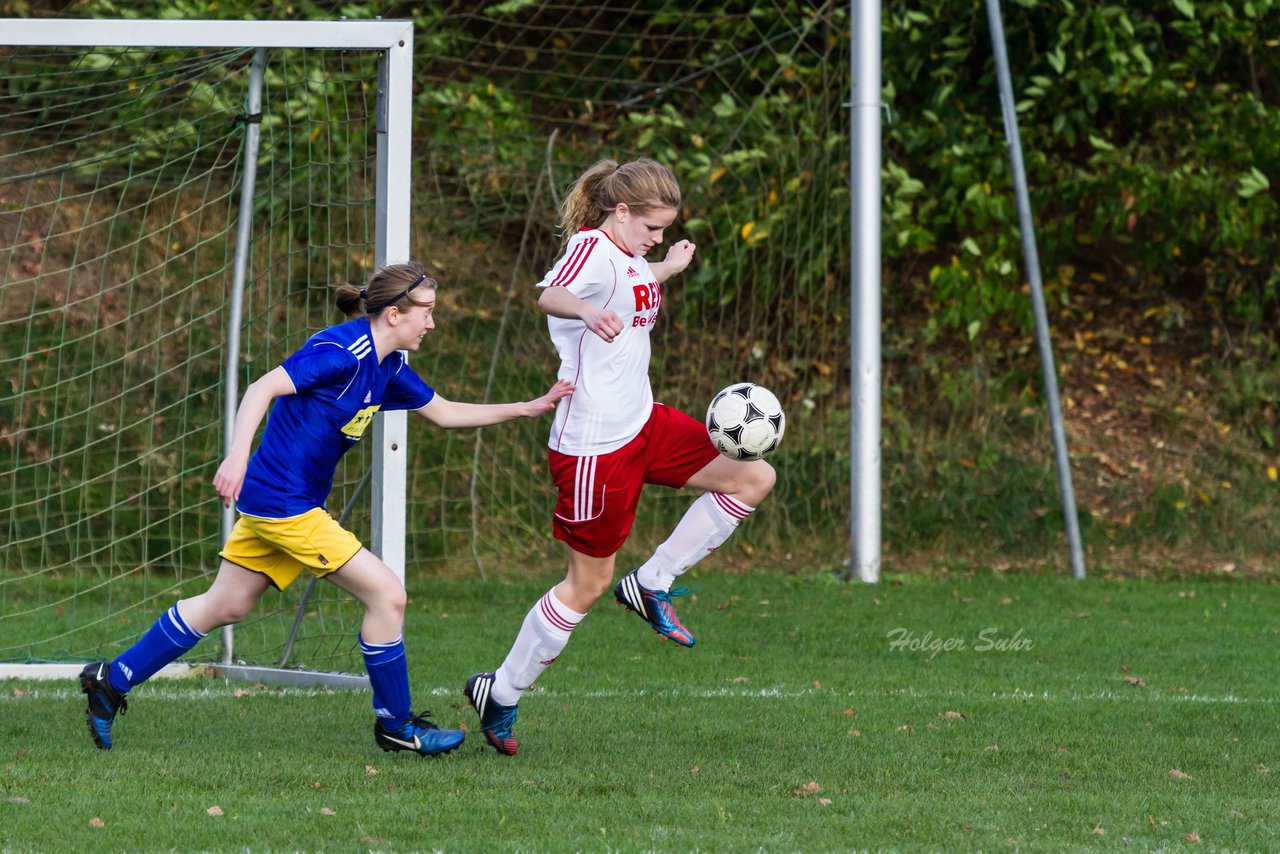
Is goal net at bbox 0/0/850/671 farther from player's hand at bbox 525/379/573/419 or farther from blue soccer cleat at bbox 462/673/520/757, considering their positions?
player's hand at bbox 525/379/573/419

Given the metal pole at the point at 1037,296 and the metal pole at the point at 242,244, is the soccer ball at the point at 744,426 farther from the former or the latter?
the metal pole at the point at 1037,296

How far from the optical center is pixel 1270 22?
11250 mm

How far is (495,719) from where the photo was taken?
15.5 feet

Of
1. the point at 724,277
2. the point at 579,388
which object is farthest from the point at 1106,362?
the point at 579,388

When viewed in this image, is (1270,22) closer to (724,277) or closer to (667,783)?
(724,277)

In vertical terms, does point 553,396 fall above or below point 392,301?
below

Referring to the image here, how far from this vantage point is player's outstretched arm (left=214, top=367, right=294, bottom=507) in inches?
164

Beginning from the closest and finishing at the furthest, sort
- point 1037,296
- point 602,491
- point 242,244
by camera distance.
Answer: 1. point 602,491
2. point 242,244
3. point 1037,296

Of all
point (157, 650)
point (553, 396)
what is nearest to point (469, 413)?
point (553, 396)

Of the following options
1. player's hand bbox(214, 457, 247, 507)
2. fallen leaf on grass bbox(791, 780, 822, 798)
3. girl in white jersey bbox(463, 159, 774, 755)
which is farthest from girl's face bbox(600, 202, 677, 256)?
fallen leaf on grass bbox(791, 780, 822, 798)

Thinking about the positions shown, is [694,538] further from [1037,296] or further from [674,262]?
[1037,296]

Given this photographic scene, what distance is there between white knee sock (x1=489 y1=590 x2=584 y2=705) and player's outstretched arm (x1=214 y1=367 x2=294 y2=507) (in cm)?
100

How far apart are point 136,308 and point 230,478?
690 cm

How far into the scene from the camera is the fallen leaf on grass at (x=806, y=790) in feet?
13.7
